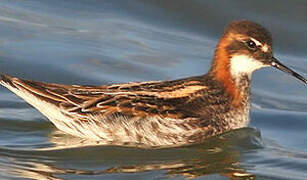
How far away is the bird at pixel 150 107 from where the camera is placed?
35.4ft

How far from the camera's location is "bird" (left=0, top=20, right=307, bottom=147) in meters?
10.8

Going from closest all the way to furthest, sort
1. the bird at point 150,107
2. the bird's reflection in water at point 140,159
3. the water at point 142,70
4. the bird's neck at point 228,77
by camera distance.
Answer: the bird's reflection in water at point 140,159
the water at point 142,70
the bird at point 150,107
the bird's neck at point 228,77

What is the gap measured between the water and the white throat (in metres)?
0.72

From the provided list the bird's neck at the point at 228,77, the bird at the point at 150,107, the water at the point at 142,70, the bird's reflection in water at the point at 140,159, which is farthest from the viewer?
the bird's neck at the point at 228,77

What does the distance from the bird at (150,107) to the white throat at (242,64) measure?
2.0 inches

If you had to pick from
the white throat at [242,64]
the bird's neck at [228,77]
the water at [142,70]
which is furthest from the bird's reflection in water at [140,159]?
the white throat at [242,64]

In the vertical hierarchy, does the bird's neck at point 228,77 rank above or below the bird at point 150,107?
above

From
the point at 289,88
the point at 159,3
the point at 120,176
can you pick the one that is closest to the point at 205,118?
the point at 120,176

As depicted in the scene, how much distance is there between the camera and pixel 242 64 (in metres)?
11.6

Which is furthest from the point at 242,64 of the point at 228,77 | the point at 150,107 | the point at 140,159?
the point at 140,159

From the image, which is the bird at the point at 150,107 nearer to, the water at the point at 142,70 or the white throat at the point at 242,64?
the white throat at the point at 242,64

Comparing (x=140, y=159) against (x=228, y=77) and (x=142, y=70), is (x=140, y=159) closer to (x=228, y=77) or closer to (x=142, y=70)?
(x=228, y=77)

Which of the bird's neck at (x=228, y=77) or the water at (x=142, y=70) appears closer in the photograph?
the water at (x=142, y=70)

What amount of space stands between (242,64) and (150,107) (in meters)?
1.42
